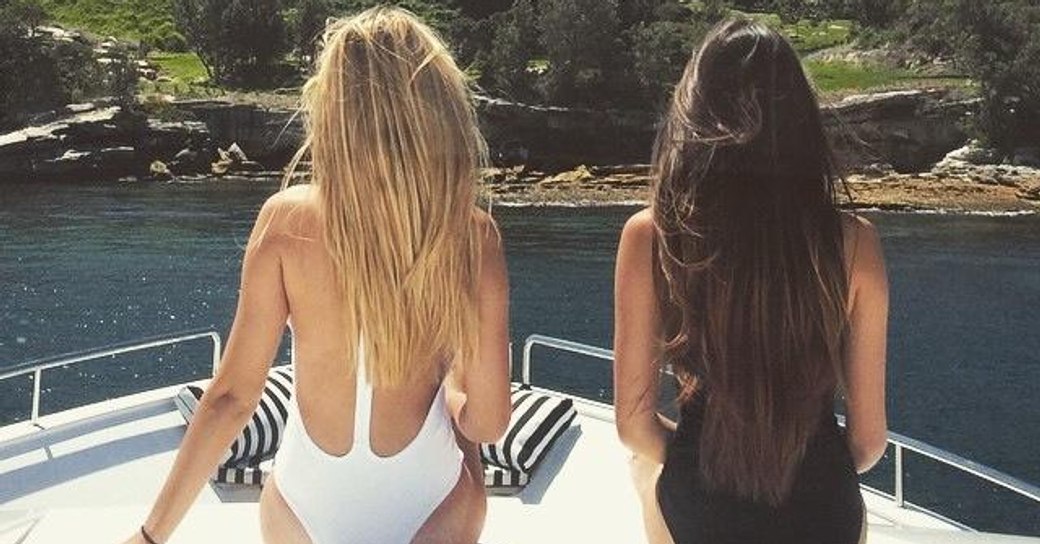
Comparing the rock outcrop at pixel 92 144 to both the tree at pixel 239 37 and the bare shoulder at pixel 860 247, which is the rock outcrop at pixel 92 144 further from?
the bare shoulder at pixel 860 247

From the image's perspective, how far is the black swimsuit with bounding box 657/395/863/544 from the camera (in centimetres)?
212

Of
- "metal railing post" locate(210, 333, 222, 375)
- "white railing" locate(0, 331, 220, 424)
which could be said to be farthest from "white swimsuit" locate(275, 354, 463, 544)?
"metal railing post" locate(210, 333, 222, 375)

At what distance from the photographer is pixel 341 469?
214cm

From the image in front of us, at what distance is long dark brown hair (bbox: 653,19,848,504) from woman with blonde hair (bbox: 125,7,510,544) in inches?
14.4

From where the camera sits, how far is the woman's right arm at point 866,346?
213 centimetres

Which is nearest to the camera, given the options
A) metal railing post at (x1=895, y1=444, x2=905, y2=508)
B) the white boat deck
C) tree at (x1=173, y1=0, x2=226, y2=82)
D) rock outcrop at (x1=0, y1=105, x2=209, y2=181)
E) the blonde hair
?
the blonde hair

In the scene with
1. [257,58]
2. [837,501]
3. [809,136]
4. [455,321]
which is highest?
[809,136]

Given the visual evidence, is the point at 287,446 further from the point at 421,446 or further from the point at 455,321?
the point at 455,321

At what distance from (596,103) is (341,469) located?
5736 centimetres

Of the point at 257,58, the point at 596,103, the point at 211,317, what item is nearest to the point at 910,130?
the point at 596,103

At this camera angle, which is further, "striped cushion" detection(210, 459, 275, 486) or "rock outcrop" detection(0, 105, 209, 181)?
"rock outcrop" detection(0, 105, 209, 181)

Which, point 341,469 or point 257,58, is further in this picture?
point 257,58

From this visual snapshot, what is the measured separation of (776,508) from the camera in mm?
2121

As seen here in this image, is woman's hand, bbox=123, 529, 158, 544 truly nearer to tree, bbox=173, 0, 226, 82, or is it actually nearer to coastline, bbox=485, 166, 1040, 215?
coastline, bbox=485, 166, 1040, 215
